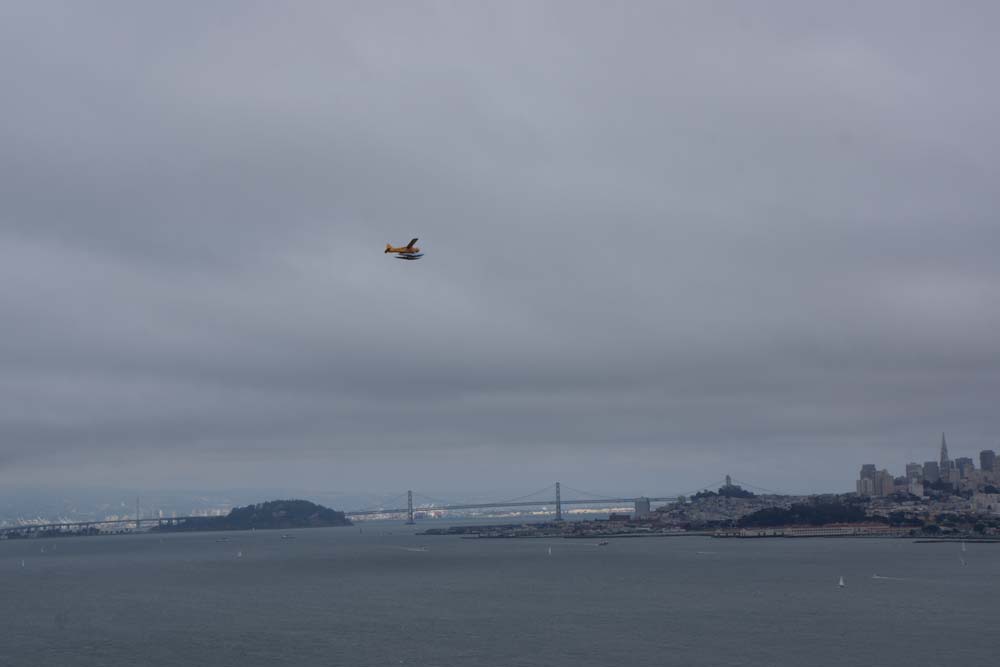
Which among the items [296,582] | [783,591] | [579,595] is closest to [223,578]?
[296,582]

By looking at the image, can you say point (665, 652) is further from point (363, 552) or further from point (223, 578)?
point (363, 552)

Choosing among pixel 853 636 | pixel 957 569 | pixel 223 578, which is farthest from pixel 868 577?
pixel 223 578

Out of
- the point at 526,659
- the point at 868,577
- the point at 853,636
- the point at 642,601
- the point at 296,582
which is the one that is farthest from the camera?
the point at 296,582

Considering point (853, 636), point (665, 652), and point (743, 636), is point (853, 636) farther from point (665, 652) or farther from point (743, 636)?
point (665, 652)

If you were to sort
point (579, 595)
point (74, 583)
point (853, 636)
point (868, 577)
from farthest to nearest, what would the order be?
point (74, 583) < point (868, 577) < point (579, 595) < point (853, 636)

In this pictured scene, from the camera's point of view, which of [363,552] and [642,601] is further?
[363,552]

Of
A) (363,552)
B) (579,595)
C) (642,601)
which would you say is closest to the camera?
(642,601)

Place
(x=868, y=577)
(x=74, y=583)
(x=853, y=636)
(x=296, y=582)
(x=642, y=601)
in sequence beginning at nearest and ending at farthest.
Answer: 1. (x=853, y=636)
2. (x=642, y=601)
3. (x=868, y=577)
4. (x=296, y=582)
5. (x=74, y=583)
